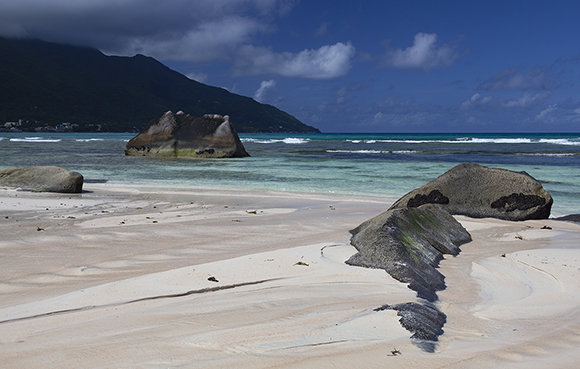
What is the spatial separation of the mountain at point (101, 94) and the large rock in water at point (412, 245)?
4708 inches

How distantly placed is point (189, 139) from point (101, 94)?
137 m

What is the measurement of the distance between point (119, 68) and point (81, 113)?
69580 millimetres

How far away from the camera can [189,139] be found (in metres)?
24.0

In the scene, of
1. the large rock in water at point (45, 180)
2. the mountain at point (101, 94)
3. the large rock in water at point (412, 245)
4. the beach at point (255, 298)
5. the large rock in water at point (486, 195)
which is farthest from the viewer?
the mountain at point (101, 94)

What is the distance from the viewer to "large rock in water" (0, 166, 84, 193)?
9.55 m

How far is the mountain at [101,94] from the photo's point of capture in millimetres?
116938

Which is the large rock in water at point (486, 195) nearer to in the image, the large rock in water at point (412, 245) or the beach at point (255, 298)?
the beach at point (255, 298)

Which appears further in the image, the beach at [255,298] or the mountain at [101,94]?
the mountain at [101,94]

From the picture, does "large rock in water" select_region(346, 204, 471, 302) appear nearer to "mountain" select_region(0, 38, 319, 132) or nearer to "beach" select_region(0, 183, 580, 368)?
"beach" select_region(0, 183, 580, 368)

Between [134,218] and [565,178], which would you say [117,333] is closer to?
[134,218]

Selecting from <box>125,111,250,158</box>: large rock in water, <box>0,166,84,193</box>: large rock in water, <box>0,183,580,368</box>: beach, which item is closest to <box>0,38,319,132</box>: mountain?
<box>125,111,250,158</box>: large rock in water

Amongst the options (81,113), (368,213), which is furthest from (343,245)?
(81,113)

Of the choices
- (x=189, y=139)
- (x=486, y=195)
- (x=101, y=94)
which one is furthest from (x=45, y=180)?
(x=101, y=94)

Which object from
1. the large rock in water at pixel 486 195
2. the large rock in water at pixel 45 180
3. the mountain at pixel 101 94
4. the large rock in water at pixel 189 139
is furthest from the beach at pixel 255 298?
the mountain at pixel 101 94
